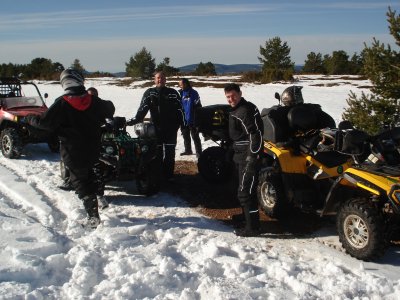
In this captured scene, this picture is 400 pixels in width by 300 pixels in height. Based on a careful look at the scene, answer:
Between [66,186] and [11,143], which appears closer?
[66,186]

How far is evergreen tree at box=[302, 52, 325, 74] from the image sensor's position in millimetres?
49375

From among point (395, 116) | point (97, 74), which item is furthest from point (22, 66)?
point (395, 116)

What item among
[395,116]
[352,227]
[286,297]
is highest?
[395,116]

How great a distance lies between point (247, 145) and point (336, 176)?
1.08 meters

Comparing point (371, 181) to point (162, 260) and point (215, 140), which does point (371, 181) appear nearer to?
point (162, 260)

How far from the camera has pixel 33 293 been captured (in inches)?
140

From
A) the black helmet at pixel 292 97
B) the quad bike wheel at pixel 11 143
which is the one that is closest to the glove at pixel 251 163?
the black helmet at pixel 292 97

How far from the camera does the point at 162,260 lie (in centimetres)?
425

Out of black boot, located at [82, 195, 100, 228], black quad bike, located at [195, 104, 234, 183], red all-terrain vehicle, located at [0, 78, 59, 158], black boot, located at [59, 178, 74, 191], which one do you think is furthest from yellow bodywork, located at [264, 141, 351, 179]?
red all-terrain vehicle, located at [0, 78, 59, 158]

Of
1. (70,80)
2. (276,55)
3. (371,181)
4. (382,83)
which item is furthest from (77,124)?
(276,55)

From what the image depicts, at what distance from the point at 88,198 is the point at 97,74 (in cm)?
5428

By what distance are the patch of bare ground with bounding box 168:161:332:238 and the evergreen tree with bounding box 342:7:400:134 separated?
2553 mm

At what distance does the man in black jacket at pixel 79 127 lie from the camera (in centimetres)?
506

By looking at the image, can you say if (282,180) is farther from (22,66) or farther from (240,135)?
(22,66)
